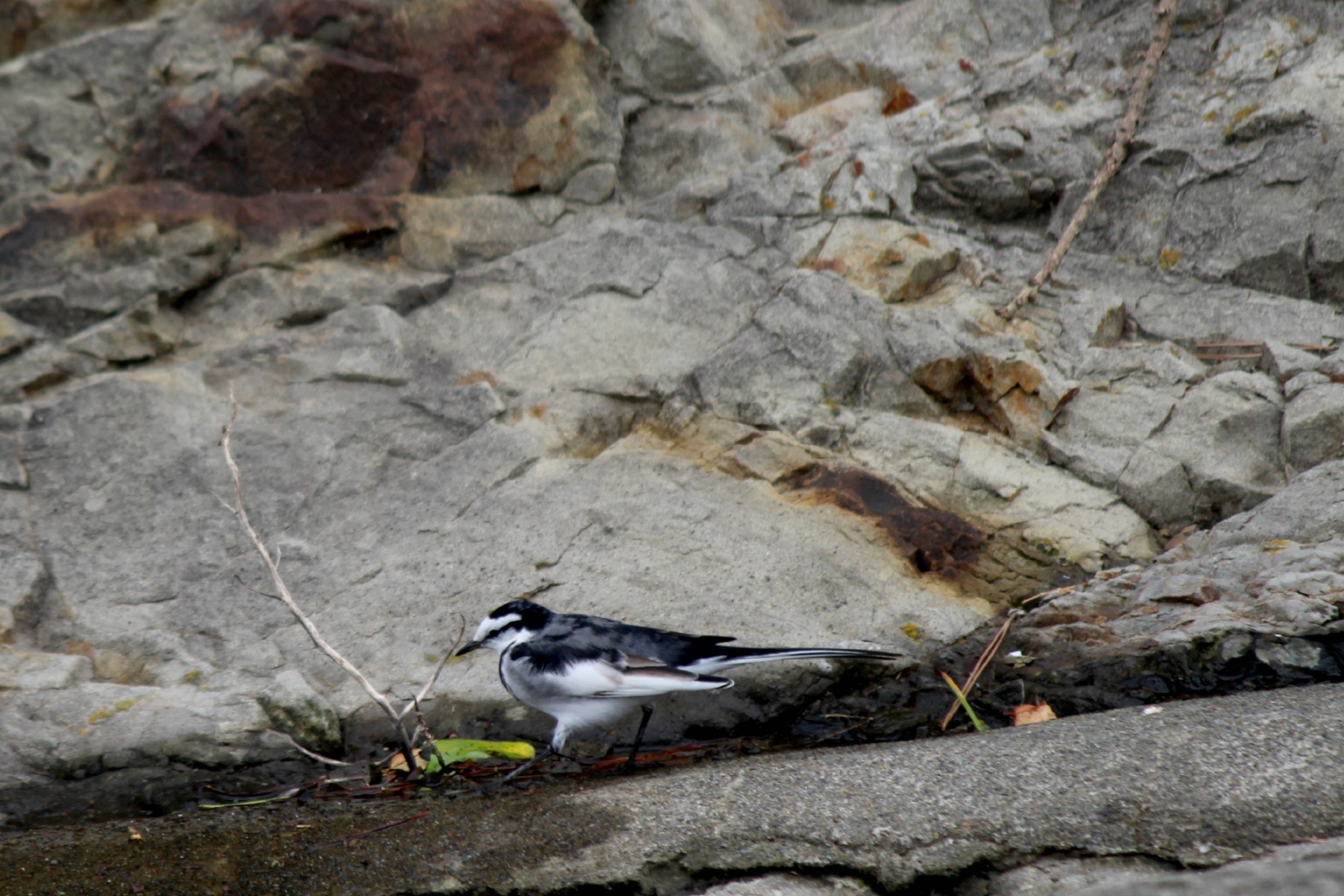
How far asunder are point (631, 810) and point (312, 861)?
3.27 feet

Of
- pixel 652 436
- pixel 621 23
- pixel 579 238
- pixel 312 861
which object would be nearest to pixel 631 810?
pixel 312 861

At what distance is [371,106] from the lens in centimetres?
720

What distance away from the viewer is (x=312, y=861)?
11.3ft

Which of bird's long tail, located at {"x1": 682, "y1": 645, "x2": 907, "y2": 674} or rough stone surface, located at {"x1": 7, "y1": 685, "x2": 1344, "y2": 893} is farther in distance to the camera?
bird's long tail, located at {"x1": 682, "y1": 645, "x2": 907, "y2": 674}

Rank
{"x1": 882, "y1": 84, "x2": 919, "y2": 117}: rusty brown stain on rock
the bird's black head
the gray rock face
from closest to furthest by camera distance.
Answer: the bird's black head < the gray rock face < {"x1": 882, "y1": 84, "x2": 919, "y2": 117}: rusty brown stain on rock

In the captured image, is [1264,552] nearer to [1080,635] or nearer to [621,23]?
[1080,635]

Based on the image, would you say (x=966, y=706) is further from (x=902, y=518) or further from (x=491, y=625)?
(x=491, y=625)

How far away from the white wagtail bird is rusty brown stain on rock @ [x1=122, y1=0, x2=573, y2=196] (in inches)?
149

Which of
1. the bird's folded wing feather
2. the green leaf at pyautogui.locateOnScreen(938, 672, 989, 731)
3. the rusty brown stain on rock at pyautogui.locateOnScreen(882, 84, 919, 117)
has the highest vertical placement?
the rusty brown stain on rock at pyautogui.locateOnScreen(882, 84, 919, 117)

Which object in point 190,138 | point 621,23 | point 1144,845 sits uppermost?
point 621,23

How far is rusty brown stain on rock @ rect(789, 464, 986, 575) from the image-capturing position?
5188mm

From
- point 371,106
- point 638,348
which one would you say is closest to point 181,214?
point 371,106

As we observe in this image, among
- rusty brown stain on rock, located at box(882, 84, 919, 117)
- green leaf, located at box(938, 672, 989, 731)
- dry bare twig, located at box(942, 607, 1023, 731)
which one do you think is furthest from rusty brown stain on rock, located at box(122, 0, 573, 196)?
green leaf, located at box(938, 672, 989, 731)

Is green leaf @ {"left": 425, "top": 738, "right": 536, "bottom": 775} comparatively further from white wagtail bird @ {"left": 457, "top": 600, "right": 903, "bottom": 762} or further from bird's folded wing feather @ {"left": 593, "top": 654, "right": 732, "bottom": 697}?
bird's folded wing feather @ {"left": 593, "top": 654, "right": 732, "bottom": 697}
